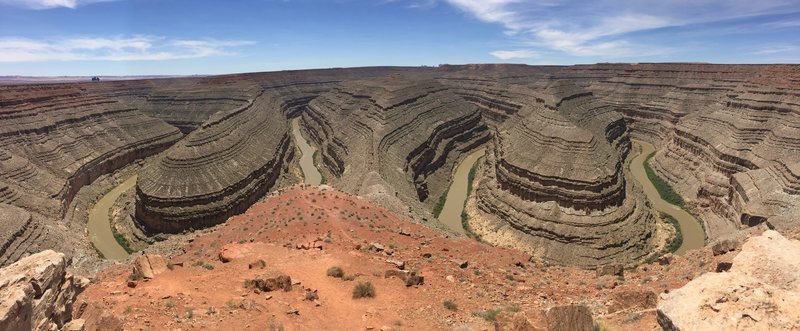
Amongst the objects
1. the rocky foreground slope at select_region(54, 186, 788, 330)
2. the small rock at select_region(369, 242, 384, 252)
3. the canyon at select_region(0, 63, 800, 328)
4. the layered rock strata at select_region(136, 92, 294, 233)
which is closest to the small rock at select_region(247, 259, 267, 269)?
the rocky foreground slope at select_region(54, 186, 788, 330)

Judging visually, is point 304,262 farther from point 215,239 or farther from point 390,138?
point 390,138

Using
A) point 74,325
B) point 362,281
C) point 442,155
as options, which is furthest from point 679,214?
point 74,325

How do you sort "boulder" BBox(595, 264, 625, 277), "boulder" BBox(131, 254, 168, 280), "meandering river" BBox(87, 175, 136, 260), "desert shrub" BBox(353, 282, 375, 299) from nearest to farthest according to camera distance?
"desert shrub" BBox(353, 282, 375, 299) → "boulder" BBox(131, 254, 168, 280) → "boulder" BBox(595, 264, 625, 277) → "meandering river" BBox(87, 175, 136, 260)

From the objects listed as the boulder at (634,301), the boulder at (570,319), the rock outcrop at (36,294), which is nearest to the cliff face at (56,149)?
the rock outcrop at (36,294)

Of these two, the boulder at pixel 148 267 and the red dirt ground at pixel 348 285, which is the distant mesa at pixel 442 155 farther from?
the boulder at pixel 148 267

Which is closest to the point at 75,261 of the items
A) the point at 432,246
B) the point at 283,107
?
the point at 432,246

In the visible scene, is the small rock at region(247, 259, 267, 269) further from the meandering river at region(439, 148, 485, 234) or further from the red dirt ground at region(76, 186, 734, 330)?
the meandering river at region(439, 148, 485, 234)
